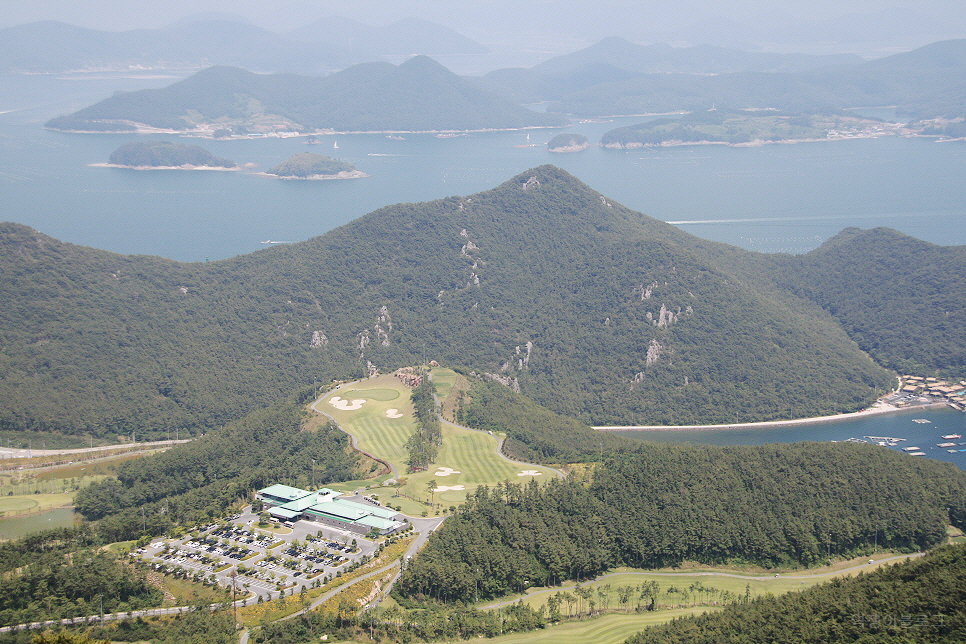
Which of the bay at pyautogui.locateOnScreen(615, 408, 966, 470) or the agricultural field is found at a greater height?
the agricultural field

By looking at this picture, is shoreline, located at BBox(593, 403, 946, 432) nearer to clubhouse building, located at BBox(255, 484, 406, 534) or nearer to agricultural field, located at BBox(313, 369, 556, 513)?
agricultural field, located at BBox(313, 369, 556, 513)

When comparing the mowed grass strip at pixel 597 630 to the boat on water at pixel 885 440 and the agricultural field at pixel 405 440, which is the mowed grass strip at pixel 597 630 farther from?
the boat on water at pixel 885 440

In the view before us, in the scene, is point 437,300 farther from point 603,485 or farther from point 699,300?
point 603,485

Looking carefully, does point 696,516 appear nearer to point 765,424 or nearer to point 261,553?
point 261,553

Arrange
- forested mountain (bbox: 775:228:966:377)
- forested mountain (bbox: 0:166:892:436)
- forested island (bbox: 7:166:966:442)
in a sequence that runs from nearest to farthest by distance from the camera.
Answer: forested mountain (bbox: 0:166:892:436) < forested island (bbox: 7:166:966:442) < forested mountain (bbox: 775:228:966:377)

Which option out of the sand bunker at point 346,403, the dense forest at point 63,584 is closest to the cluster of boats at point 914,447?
the sand bunker at point 346,403

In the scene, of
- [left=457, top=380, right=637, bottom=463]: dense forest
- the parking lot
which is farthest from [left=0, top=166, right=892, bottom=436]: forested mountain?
the parking lot

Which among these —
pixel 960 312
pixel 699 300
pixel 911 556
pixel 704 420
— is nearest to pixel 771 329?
pixel 699 300
